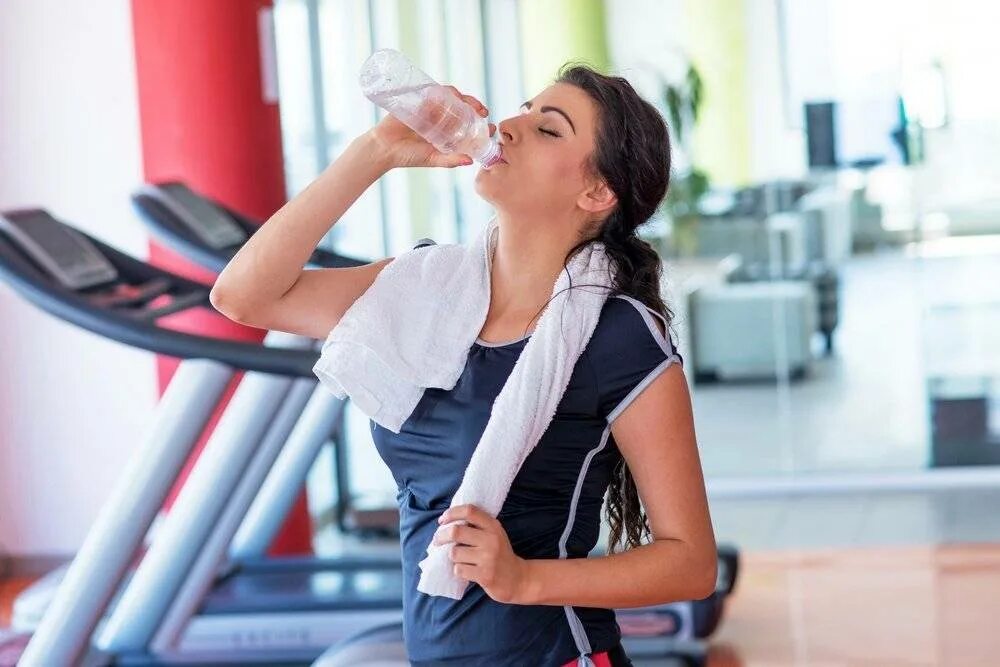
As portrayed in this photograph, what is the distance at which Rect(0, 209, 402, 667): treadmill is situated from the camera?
2711mm

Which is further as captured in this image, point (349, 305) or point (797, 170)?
point (797, 170)

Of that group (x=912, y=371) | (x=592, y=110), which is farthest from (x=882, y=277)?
(x=592, y=110)

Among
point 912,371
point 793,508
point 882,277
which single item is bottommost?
point 793,508

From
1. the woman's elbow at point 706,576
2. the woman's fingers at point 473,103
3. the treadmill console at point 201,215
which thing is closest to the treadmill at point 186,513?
the treadmill console at point 201,215

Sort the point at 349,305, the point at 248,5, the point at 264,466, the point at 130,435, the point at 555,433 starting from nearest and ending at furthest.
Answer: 1. the point at 555,433
2. the point at 349,305
3. the point at 264,466
4. the point at 248,5
5. the point at 130,435

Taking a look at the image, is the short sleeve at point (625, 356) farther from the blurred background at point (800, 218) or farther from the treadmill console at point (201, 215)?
the blurred background at point (800, 218)

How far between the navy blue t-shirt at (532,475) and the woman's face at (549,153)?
14 cm

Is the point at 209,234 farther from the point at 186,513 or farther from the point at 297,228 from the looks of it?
the point at 297,228

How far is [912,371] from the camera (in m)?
5.66

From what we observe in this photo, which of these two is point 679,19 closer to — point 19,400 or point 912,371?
point 912,371

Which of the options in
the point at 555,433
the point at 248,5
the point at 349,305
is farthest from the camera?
the point at 248,5

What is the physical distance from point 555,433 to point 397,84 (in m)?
0.41

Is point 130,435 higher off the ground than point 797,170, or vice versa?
point 797,170

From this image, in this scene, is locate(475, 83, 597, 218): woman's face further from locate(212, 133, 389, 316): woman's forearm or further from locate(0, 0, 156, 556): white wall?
locate(0, 0, 156, 556): white wall
